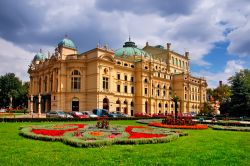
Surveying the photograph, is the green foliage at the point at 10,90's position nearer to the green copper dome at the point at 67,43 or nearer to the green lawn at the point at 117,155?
the green copper dome at the point at 67,43

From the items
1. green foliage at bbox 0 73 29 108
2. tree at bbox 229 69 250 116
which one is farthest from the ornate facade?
tree at bbox 229 69 250 116

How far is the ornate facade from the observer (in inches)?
2343

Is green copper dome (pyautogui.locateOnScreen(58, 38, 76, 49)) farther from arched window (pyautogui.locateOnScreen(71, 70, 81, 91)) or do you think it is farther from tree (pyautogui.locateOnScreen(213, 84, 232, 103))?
tree (pyautogui.locateOnScreen(213, 84, 232, 103))

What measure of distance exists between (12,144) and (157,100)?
63.1m

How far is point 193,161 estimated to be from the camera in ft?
37.3

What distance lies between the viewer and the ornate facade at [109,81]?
59.5 m

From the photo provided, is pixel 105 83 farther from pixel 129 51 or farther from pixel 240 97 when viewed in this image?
pixel 240 97

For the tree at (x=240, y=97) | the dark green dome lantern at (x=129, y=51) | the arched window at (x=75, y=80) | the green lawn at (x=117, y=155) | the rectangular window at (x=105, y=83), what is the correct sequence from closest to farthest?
the green lawn at (x=117, y=155) < the tree at (x=240, y=97) < the rectangular window at (x=105, y=83) < the arched window at (x=75, y=80) < the dark green dome lantern at (x=129, y=51)

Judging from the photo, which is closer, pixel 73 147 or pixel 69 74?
pixel 73 147

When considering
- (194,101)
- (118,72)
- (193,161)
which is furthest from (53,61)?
(193,161)

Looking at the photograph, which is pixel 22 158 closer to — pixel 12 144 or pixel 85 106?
pixel 12 144

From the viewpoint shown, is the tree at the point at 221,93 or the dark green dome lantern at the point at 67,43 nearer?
the dark green dome lantern at the point at 67,43

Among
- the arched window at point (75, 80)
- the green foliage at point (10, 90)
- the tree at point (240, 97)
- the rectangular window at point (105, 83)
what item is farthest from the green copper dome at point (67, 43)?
the tree at point (240, 97)

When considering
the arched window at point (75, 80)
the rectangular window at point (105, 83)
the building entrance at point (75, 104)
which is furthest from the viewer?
the arched window at point (75, 80)
